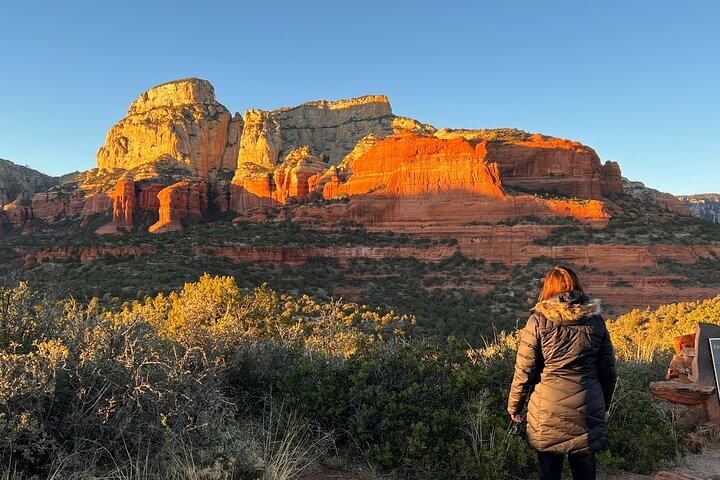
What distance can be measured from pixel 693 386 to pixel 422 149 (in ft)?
153

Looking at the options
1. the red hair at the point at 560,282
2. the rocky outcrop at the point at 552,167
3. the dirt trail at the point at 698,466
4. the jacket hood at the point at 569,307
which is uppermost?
the rocky outcrop at the point at 552,167

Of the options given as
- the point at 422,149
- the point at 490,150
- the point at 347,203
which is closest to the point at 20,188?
the point at 347,203

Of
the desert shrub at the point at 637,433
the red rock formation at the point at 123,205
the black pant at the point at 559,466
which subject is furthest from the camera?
the red rock formation at the point at 123,205

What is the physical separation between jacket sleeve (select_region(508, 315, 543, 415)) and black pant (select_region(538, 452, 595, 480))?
0.40 m

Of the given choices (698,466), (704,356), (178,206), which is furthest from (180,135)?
(698,466)

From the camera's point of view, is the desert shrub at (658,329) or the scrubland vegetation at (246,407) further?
the desert shrub at (658,329)

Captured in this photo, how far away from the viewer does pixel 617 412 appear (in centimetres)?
535

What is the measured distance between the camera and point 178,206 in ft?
218

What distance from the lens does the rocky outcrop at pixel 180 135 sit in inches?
3588

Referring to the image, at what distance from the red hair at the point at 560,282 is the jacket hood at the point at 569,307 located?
0.24 ft

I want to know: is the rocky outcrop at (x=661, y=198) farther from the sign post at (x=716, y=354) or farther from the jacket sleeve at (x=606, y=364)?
the jacket sleeve at (x=606, y=364)

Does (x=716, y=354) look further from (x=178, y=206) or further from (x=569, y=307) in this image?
(x=178, y=206)

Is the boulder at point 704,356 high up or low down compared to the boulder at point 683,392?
up

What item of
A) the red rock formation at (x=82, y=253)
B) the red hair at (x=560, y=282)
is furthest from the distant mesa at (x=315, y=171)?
the red hair at (x=560, y=282)
